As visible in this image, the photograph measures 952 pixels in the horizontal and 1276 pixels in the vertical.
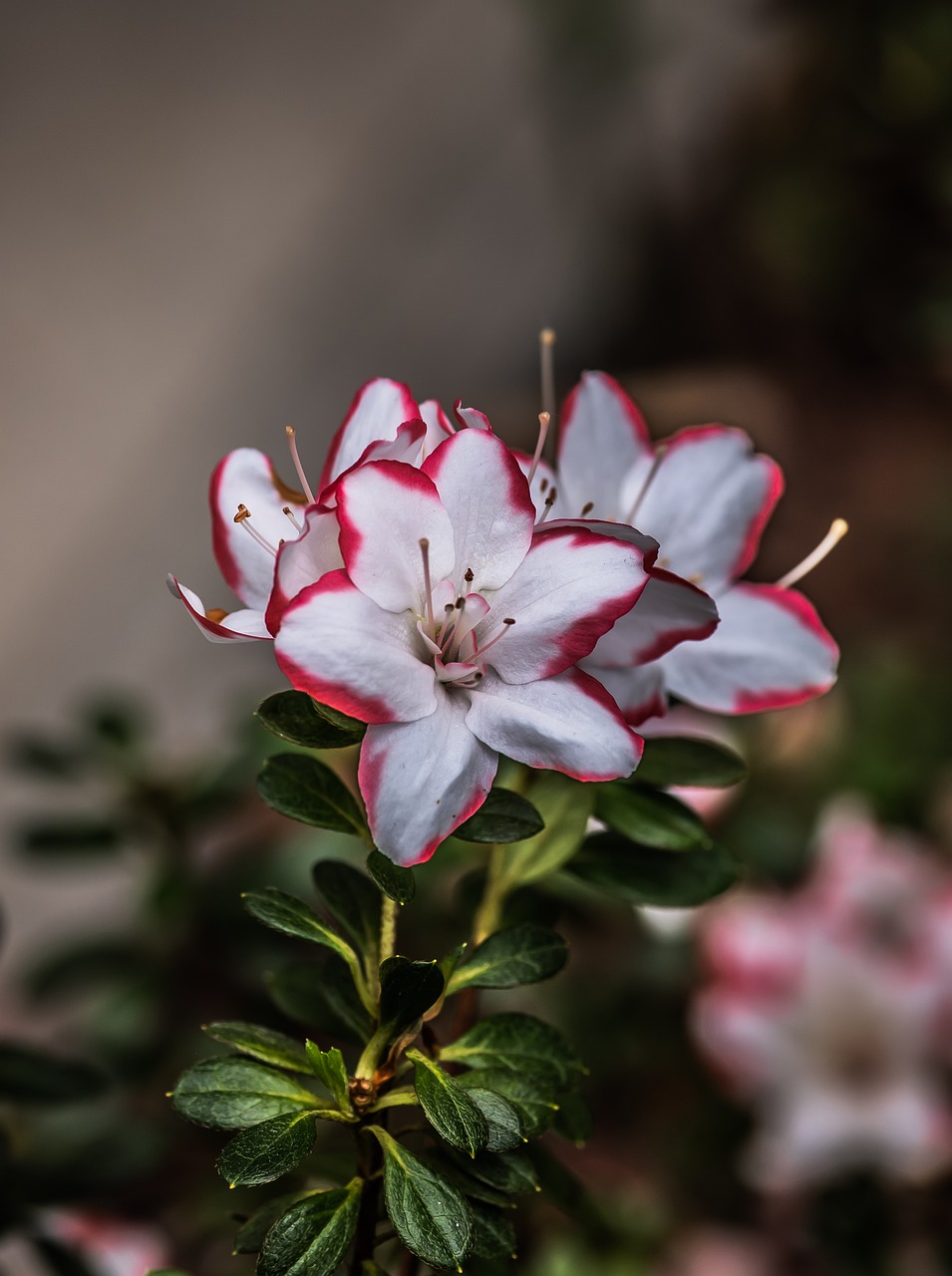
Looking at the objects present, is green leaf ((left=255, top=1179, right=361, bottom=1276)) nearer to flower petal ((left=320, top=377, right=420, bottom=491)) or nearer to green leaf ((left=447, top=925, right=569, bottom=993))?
green leaf ((left=447, top=925, right=569, bottom=993))

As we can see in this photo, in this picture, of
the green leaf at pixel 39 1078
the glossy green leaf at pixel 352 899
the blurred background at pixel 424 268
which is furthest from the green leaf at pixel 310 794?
the blurred background at pixel 424 268

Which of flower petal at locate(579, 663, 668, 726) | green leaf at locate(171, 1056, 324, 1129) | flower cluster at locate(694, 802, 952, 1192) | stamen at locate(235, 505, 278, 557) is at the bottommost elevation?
flower cluster at locate(694, 802, 952, 1192)

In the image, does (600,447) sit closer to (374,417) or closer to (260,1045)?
(374,417)

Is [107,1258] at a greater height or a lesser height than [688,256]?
lesser

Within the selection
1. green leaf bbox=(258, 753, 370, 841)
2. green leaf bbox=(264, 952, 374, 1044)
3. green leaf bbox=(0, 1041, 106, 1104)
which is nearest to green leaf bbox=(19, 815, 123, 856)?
green leaf bbox=(0, 1041, 106, 1104)

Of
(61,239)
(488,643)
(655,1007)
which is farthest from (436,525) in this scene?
(61,239)

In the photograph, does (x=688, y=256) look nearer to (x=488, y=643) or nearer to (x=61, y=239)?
(x=61, y=239)

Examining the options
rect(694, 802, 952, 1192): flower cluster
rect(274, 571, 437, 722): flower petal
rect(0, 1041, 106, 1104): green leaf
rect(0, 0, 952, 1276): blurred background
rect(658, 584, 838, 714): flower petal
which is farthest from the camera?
rect(0, 0, 952, 1276): blurred background

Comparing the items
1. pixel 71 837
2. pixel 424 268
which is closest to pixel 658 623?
pixel 71 837
